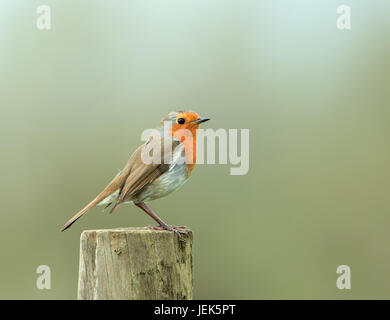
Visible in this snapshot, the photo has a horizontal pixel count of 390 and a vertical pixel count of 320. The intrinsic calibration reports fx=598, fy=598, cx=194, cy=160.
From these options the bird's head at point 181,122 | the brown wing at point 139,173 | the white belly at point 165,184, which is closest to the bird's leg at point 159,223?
the white belly at point 165,184

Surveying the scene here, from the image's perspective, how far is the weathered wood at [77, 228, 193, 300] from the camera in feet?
11.0

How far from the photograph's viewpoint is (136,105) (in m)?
8.84

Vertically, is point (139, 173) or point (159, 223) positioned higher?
point (139, 173)

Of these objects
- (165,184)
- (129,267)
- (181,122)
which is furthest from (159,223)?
(129,267)

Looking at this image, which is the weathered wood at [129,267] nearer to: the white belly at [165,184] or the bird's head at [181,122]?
the white belly at [165,184]

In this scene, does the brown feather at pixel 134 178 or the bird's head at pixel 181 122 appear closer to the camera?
the brown feather at pixel 134 178

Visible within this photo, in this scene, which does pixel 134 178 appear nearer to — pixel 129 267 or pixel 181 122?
pixel 181 122

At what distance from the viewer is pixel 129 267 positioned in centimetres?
338

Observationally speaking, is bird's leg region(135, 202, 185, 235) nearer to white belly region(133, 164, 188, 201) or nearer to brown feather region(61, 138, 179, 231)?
white belly region(133, 164, 188, 201)

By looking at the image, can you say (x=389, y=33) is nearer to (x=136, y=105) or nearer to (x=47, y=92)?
(x=136, y=105)

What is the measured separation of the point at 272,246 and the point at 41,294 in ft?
10.3

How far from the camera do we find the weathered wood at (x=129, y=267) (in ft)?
11.0

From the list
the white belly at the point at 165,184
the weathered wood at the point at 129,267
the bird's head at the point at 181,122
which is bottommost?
the weathered wood at the point at 129,267

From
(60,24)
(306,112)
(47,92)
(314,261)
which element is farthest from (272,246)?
(60,24)
